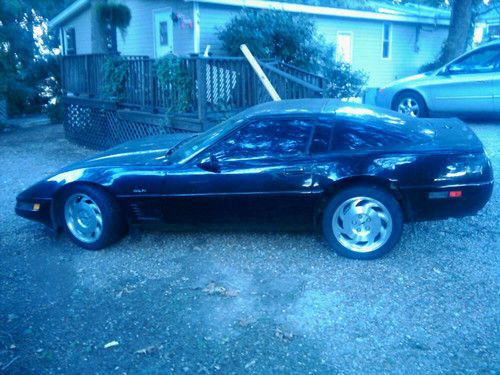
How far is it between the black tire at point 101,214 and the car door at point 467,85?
8.37 metres

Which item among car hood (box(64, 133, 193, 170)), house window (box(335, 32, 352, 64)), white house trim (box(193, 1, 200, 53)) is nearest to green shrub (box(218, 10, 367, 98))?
white house trim (box(193, 1, 200, 53))

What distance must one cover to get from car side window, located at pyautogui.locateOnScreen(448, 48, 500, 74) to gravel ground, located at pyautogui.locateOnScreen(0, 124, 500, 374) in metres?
6.13

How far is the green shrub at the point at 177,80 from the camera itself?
8.45 m

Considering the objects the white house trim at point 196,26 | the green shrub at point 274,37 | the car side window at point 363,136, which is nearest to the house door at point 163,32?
the white house trim at point 196,26

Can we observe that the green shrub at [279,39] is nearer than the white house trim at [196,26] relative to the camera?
Yes

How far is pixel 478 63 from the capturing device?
429 inches

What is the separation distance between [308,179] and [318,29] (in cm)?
1202

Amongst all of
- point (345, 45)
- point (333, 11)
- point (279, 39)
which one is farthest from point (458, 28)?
point (279, 39)

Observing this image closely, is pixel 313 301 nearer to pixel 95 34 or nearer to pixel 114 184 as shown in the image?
pixel 114 184

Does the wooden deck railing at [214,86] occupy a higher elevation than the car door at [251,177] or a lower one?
higher

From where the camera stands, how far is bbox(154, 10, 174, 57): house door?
554 inches

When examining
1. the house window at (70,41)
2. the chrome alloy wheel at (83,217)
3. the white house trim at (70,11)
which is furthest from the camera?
the house window at (70,41)

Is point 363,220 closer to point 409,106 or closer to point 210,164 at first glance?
point 210,164

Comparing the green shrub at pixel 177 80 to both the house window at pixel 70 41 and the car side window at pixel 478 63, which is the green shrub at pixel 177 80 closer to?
the car side window at pixel 478 63
